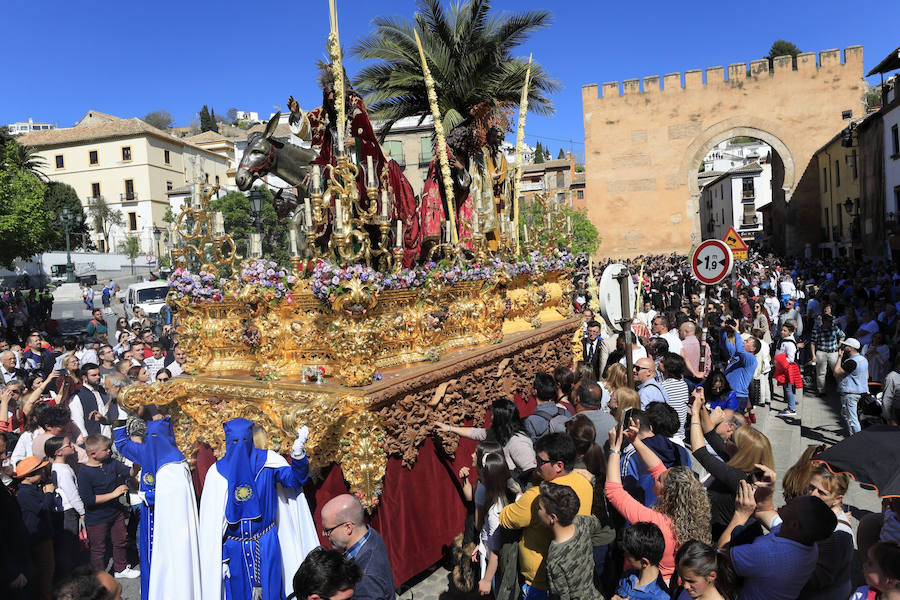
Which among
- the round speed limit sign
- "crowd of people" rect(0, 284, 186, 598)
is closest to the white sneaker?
"crowd of people" rect(0, 284, 186, 598)

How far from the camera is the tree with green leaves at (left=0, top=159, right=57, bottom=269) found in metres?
21.3

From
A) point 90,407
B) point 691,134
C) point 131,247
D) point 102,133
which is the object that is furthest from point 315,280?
point 102,133

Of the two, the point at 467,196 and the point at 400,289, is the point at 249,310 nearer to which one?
the point at 400,289

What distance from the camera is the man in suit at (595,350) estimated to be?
1017cm

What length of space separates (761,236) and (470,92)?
4896 cm

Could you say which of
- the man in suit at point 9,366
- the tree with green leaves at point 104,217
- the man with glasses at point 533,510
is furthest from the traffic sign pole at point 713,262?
the tree with green leaves at point 104,217

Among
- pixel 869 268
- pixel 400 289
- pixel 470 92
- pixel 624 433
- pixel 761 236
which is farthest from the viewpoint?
pixel 761 236

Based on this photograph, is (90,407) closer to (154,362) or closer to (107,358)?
(154,362)

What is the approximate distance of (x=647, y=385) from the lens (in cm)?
640

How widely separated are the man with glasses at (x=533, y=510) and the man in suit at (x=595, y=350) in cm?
546

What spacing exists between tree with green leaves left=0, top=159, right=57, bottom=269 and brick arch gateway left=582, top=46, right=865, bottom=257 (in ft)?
99.6

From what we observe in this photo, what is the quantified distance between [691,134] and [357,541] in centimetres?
4046

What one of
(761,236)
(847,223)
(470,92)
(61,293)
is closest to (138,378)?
(470,92)

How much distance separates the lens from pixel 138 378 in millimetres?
8250
